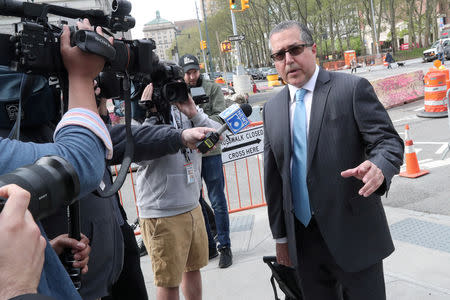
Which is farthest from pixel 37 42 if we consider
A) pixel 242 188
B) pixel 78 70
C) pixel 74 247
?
pixel 242 188

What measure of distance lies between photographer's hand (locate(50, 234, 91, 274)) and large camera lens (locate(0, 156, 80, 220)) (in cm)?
43

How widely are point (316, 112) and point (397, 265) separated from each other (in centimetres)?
205

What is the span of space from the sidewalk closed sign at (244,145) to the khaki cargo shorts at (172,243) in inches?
101

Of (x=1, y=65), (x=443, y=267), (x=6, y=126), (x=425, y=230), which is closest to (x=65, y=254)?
(x=6, y=126)

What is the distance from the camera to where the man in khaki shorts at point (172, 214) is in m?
2.64

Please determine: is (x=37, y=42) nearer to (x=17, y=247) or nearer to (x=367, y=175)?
(x=17, y=247)

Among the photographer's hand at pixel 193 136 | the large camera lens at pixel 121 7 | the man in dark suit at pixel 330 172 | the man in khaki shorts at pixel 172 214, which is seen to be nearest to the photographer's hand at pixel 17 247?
the large camera lens at pixel 121 7

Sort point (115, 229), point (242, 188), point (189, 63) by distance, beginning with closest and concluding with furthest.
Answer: point (115, 229) < point (189, 63) < point (242, 188)

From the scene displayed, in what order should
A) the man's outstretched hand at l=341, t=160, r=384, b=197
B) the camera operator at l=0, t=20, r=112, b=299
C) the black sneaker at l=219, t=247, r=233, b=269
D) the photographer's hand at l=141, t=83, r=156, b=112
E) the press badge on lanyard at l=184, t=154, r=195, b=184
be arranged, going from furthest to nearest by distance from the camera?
the black sneaker at l=219, t=247, r=233, b=269 → the press badge on lanyard at l=184, t=154, r=195, b=184 → the photographer's hand at l=141, t=83, r=156, b=112 → the man's outstretched hand at l=341, t=160, r=384, b=197 → the camera operator at l=0, t=20, r=112, b=299

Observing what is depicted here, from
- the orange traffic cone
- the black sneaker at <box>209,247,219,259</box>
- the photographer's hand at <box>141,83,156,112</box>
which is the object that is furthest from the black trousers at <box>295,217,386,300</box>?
the orange traffic cone

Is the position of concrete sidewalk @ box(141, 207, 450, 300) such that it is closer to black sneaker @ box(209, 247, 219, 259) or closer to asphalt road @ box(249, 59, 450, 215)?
black sneaker @ box(209, 247, 219, 259)

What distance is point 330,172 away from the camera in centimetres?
217

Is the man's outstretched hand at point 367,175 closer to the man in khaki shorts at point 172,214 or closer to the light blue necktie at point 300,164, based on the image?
the light blue necktie at point 300,164

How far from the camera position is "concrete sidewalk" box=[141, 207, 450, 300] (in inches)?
126
